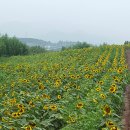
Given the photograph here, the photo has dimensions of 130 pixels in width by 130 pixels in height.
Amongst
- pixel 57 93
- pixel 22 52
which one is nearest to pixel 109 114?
pixel 57 93

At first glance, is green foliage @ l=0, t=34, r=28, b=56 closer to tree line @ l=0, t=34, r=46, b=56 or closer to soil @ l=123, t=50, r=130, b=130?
tree line @ l=0, t=34, r=46, b=56

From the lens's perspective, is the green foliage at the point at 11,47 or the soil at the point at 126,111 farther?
the green foliage at the point at 11,47

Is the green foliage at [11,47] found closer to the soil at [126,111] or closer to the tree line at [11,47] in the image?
the tree line at [11,47]

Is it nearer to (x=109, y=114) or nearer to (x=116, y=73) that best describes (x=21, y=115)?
(x=109, y=114)

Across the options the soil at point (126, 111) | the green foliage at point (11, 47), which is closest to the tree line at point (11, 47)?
the green foliage at point (11, 47)

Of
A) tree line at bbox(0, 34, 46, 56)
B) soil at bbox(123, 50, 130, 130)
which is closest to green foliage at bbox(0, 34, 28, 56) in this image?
tree line at bbox(0, 34, 46, 56)

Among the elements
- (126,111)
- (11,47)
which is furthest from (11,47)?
(126,111)

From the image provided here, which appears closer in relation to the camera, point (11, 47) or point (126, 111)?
point (126, 111)

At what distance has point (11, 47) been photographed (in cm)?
5241

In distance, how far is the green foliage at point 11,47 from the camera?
5116cm

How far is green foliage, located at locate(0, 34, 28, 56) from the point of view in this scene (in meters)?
51.2

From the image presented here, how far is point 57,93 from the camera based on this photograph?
477 inches

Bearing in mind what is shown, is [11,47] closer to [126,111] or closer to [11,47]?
[11,47]

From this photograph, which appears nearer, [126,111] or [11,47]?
[126,111]
